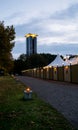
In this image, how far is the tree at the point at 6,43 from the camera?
37.9 m

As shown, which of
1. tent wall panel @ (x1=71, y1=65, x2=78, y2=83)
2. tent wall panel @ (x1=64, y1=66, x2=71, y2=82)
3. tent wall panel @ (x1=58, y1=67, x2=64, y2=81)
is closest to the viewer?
tent wall panel @ (x1=71, y1=65, x2=78, y2=83)

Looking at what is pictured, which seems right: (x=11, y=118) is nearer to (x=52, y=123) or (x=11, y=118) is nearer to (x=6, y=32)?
(x=52, y=123)

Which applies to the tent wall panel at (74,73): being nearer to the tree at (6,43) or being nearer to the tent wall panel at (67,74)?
the tent wall panel at (67,74)

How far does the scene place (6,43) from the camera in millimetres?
38031

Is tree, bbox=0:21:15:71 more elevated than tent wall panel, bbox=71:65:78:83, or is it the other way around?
tree, bbox=0:21:15:71

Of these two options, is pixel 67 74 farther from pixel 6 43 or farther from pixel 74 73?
pixel 6 43

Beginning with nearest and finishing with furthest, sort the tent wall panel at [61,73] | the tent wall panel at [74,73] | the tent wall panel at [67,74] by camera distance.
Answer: the tent wall panel at [74,73]
the tent wall panel at [67,74]
the tent wall panel at [61,73]

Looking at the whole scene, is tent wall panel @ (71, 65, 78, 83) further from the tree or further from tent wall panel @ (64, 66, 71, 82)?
the tree

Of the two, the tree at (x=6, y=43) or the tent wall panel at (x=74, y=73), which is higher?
the tree at (x=6, y=43)

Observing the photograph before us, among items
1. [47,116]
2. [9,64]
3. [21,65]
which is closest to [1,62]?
[9,64]

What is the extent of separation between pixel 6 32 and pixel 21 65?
125 m

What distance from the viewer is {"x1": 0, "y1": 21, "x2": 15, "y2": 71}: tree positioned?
124 ft

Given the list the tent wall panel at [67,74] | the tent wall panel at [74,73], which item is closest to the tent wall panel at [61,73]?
the tent wall panel at [67,74]

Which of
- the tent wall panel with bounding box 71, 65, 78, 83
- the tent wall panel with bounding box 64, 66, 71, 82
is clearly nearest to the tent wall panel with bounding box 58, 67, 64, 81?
the tent wall panel with bounding box 64, 66, 71, 82
